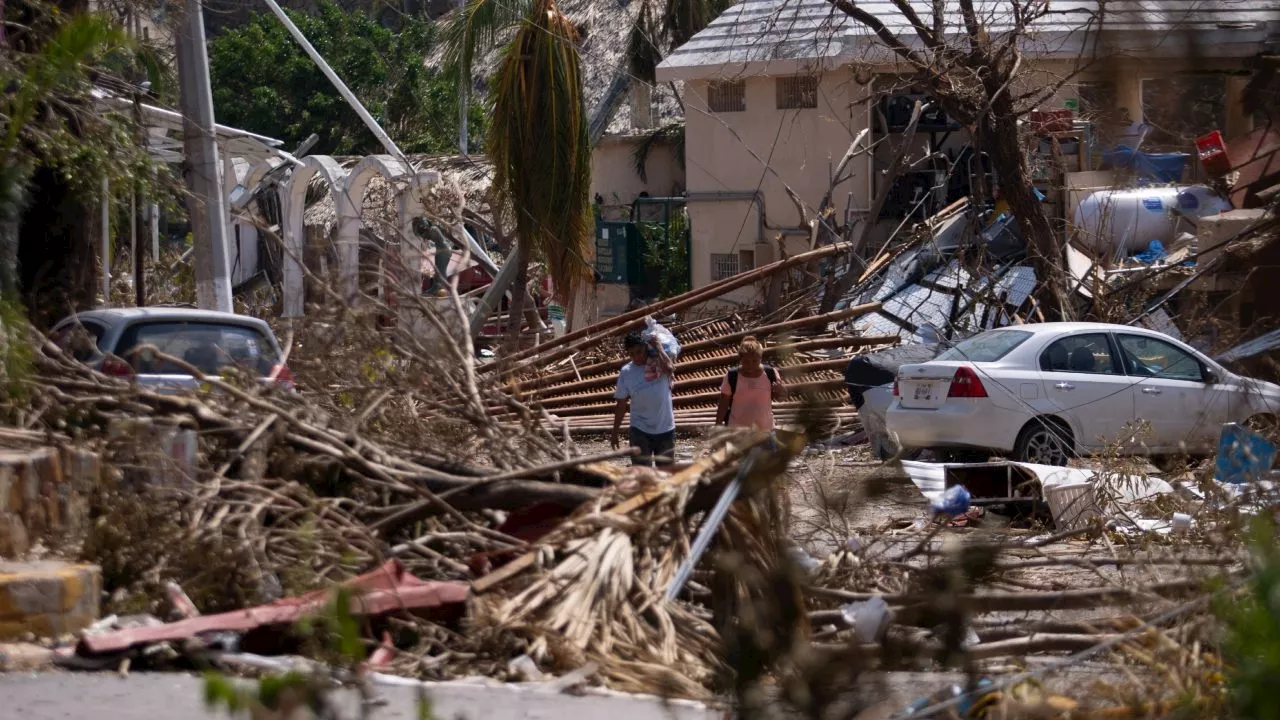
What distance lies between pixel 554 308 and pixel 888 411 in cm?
1347

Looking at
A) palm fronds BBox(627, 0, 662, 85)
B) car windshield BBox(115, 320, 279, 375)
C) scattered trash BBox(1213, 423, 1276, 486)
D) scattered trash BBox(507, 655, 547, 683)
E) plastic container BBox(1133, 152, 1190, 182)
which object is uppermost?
palm fronds BBox(627, 0, 662, 85)

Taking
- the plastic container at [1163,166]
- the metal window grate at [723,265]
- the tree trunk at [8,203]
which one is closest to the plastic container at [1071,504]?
the tree trunk at [8,203]

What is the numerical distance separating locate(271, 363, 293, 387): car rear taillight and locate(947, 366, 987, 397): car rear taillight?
6.14 meters

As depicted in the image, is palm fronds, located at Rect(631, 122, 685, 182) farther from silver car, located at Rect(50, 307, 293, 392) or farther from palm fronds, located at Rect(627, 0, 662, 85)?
silver car, located at Rect(50, 307, 293, 392)

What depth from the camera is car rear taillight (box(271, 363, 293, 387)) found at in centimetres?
701

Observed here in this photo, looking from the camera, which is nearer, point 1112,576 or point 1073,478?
point 1112,576

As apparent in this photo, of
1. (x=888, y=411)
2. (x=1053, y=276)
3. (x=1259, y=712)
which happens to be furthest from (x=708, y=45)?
(x=1259, y=712)

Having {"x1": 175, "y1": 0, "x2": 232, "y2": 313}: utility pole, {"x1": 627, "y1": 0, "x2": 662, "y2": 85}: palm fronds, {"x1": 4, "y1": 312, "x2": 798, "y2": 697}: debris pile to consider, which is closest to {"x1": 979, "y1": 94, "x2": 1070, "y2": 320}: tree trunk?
{"x1": 175, "y1": 0, "x2": 232, "y2": 313}: utility pole

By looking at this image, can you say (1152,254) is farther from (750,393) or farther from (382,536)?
(382,536)

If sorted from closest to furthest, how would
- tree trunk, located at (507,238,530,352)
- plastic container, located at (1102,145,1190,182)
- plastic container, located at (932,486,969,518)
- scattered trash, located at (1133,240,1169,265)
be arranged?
plastic container, located at (932,486,969,518)
tree trunk, located at (507,238,530,352)
scattered trash, located at (1133,240,1169,265)
plastic container, located at (1102,145,1190,182)

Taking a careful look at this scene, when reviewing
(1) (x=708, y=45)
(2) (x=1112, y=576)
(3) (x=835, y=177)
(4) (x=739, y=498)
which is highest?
(1) (x=708, y=45)

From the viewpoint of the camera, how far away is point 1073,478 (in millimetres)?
9484

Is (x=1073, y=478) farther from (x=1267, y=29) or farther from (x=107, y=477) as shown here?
(x=107, y=477)

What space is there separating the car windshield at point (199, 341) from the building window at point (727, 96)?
14.1 meters
